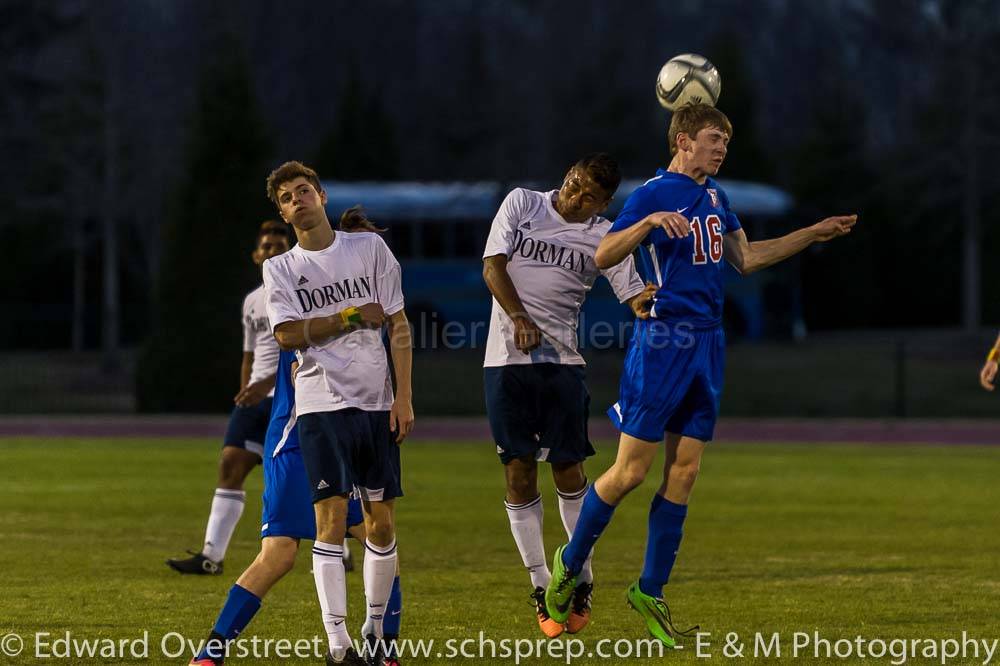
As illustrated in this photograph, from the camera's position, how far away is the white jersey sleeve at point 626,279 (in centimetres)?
907

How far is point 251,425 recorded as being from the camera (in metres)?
11.4

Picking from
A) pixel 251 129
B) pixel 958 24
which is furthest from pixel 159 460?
pixel 958 24

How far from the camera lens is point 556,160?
47.9m

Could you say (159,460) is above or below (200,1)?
below

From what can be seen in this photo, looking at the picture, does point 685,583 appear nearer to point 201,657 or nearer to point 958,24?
point 201,657

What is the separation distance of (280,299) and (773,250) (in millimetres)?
2572

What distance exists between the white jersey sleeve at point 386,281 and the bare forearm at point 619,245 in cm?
A: 110

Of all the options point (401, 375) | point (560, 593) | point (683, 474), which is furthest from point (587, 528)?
point (401, 375)

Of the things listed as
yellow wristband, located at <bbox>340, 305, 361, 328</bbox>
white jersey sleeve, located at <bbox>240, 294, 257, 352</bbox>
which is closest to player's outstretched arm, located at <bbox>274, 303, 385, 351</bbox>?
yellow wristband, located at <bbox>340, 305, 361, 328</bbox>

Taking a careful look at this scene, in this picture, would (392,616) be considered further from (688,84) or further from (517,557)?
(517,557)

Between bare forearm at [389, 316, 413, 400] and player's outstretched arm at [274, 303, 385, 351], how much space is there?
4.7 inches

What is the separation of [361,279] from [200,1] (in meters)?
66.2

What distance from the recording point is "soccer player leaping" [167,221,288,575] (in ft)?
36.1

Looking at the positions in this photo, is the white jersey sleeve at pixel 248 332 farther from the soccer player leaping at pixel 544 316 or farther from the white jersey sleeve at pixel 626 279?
the white jersey sleeve at pixel 626 279
